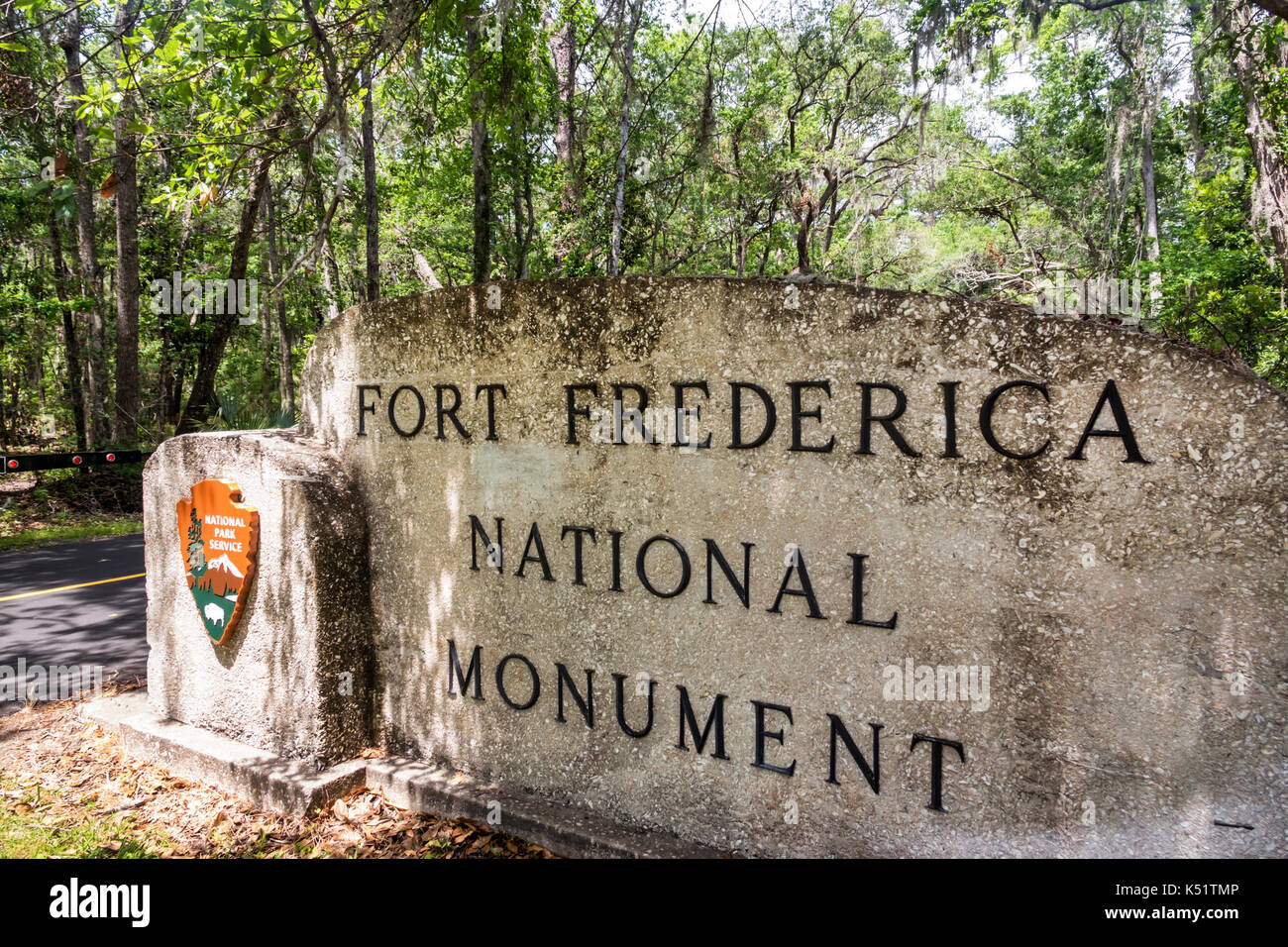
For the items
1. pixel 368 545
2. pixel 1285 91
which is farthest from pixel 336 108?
pixel 1285 91

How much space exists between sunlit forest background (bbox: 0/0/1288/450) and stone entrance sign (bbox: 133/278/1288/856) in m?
0.59

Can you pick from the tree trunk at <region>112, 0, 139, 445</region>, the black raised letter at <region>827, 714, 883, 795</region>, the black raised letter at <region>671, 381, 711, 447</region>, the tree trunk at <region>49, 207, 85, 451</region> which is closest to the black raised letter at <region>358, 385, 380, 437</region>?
the black raised letter at <region>671, 381, 711, 447</region>

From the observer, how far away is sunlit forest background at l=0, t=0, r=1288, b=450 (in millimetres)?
5289

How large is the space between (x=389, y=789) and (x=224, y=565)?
4.72ft

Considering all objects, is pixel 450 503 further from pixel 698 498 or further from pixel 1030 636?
pixel 1030 636

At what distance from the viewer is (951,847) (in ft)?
8.40

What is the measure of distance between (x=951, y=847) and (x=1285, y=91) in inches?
256

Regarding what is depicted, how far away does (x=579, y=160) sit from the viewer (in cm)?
940

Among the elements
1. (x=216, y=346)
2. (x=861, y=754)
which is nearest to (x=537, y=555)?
(x=861, y=754)

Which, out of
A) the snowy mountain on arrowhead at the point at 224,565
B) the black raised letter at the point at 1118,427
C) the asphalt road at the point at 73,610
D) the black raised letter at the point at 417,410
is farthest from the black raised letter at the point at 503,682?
the asphalt road at the point at 73,610

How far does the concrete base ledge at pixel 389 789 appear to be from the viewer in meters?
3.07

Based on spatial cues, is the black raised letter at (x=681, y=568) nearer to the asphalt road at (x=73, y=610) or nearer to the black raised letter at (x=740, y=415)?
the black raised letter at (x=740, y=415)

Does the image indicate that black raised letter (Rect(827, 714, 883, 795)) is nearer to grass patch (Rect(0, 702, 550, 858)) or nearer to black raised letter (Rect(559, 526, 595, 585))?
black raised letter (Rect(559, 526, 595, 585))

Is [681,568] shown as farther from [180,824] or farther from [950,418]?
[180,824]
